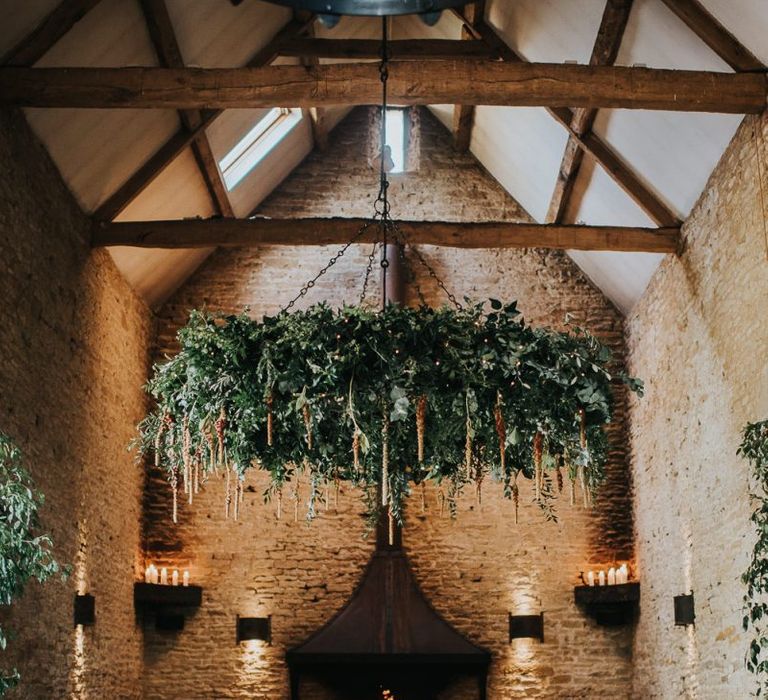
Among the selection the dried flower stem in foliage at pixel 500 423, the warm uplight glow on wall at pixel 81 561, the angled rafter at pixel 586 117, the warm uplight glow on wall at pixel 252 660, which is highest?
the angled rafter at pixel 586 117

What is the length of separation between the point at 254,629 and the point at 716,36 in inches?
254

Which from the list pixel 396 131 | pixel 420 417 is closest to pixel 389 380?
pixel 420 417

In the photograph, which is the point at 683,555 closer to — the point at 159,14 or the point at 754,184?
the point at 754,184

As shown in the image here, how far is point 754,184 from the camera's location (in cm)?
714

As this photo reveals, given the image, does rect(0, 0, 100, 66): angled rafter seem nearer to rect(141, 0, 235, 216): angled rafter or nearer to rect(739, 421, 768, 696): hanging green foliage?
rect(141, 0, 235, 216): angled rafter

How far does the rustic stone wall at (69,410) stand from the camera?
7.13 meters

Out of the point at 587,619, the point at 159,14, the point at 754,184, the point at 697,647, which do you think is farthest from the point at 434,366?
the point at 587,619

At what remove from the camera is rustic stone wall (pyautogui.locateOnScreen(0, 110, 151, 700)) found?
7.13 m

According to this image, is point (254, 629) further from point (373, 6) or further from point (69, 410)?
point (373, 6)

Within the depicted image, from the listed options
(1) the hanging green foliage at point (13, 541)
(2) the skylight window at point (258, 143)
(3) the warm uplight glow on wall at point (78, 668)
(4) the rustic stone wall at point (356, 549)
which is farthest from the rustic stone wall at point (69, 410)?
(2) the skylight window at point (258, 143)

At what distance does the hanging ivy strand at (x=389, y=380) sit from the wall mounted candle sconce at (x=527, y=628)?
15.0 feet

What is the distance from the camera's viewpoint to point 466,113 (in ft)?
35.2

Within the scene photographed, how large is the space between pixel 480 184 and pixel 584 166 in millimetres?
2181

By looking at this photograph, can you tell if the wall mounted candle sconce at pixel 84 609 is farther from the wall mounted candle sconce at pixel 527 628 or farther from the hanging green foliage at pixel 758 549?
the hanging green foliage at pixel 758 549
